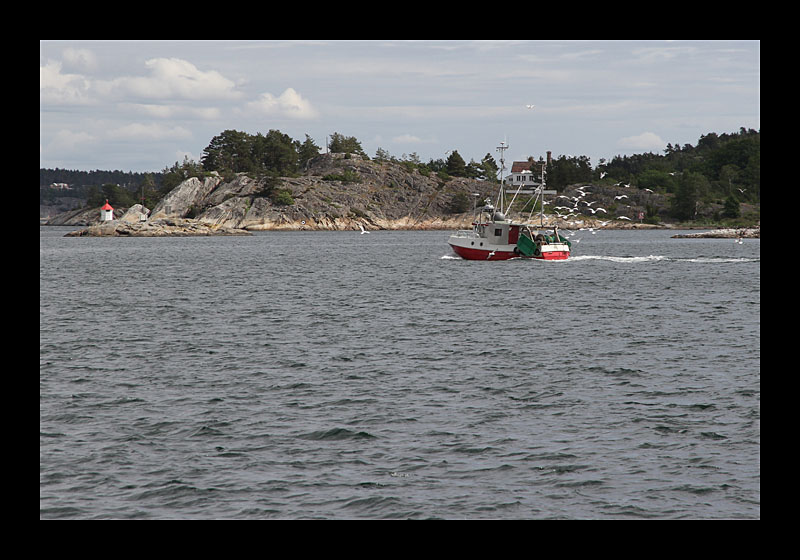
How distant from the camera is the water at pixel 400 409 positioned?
55.9 ft

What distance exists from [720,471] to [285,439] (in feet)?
35.8

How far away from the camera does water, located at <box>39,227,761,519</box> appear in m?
17.0

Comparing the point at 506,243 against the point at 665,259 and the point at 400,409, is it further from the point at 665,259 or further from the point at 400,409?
the point at 400,409

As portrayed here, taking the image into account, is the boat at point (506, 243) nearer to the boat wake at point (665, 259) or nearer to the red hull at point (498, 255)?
the red hull at point (498, 255)

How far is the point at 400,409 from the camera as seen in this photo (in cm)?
2500

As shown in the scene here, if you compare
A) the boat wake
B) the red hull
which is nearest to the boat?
the red hull

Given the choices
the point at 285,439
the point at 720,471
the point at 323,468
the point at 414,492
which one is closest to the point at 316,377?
the point at 285,439

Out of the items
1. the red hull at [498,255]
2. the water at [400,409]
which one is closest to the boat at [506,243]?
the red hull at [498,255]

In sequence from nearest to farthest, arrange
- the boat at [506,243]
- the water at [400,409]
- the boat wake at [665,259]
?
1. the water at [400,409]
2. the boat at [506,243]
3. the boat wake at [665,259]

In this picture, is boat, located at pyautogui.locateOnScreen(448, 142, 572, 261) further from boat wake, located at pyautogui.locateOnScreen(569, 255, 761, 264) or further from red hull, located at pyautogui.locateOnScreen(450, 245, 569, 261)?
boat wake, located at pyautogui.locateOnScreen(569, 255, 761, 264)

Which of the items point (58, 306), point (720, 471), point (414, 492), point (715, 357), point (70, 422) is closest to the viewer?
point (414, 492)

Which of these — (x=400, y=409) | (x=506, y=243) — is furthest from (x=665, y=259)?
(x=400, y=409)

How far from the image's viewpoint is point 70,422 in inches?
922
